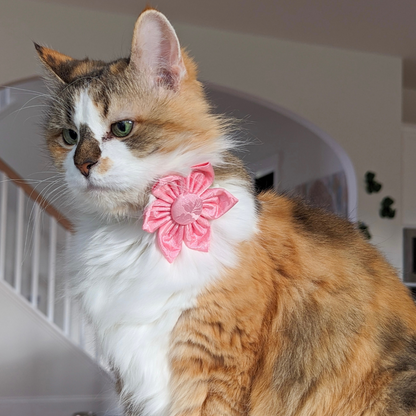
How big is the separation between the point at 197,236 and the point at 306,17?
3.21 metres

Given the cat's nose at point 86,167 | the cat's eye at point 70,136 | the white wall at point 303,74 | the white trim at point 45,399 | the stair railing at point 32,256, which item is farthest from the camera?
the stair railing at point 32,256

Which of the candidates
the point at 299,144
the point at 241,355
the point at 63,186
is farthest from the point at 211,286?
the point at 299,144

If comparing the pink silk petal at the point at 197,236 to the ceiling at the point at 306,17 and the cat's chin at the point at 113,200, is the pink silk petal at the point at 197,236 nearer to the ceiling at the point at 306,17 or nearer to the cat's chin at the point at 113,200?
the cat's chin at the point at 113,200

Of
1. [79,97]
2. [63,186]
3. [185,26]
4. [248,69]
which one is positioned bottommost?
[63,186]

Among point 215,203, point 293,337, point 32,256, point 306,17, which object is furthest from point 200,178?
point 32,256

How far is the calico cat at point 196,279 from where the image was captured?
114cm

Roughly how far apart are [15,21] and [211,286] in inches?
124

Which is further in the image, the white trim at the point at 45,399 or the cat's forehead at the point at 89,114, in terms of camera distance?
the white trim at the point at 45,399

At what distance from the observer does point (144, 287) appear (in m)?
1.17

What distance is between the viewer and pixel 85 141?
1.16 metres

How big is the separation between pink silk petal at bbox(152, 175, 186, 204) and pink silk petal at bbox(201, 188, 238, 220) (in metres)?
0.05

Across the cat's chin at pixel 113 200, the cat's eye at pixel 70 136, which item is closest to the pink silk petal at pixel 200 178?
the cat's chin at pixel 113 200

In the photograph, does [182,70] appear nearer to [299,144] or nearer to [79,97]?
[79,97]

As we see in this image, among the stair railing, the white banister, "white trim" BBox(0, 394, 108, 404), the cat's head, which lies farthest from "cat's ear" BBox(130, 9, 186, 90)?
the white banister
